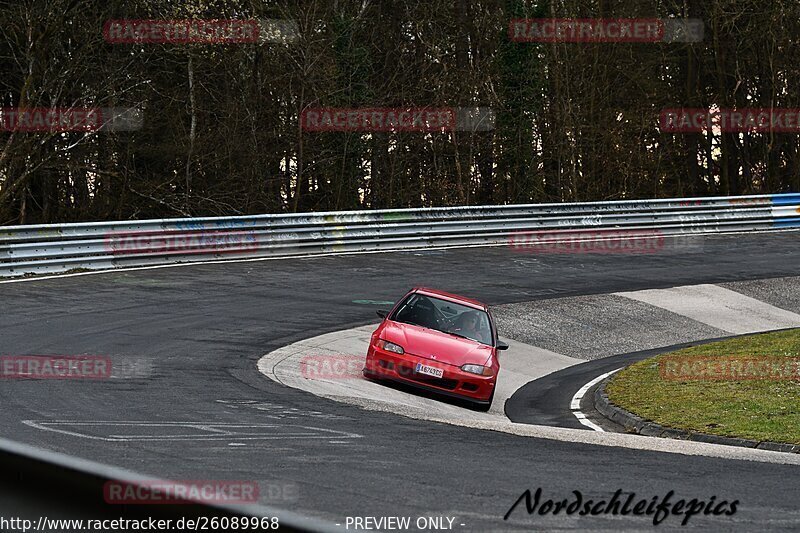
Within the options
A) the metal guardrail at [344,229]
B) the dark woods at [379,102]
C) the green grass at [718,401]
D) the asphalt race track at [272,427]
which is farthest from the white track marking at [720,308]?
the dark woods at [379,102]

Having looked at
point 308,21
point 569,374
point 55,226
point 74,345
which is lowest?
point 569,374

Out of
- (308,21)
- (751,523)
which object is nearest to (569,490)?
(751,523)

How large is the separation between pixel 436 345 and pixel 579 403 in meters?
2.50

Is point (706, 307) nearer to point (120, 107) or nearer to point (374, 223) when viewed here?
point (374, 223)

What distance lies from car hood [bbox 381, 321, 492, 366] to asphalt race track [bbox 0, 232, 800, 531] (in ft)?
6.47

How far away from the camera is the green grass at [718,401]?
1250 cm

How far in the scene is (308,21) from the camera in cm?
3562

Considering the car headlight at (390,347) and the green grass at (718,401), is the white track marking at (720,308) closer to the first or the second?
the green grass at (718,401)

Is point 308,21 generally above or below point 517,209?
above

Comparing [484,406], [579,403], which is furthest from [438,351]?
[579,403]

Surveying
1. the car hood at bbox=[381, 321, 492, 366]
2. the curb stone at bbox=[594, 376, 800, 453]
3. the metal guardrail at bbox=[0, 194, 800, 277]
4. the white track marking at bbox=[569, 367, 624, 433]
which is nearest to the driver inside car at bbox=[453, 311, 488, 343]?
the car hood at bbox=[381, 321, 492, 366]

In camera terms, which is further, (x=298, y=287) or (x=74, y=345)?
(x=298, y=287)

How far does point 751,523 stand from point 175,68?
3109 centimetres

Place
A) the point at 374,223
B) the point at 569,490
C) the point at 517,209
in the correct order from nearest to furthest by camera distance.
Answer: the point at 569,490
the point at 374,223
the point at 517,209
